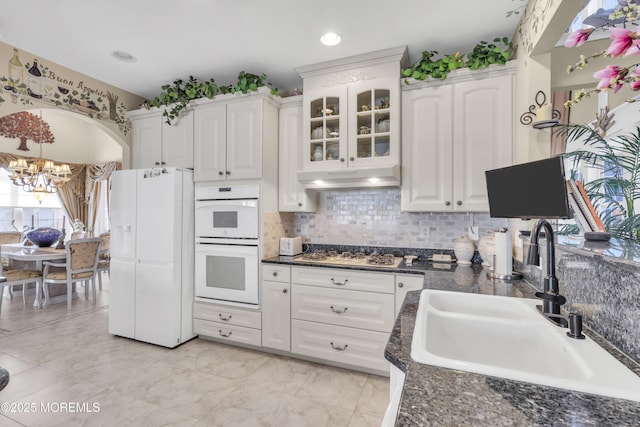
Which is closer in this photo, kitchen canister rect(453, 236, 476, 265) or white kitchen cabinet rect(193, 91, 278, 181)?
kitchen canister rect(453, 236, 476, 265)

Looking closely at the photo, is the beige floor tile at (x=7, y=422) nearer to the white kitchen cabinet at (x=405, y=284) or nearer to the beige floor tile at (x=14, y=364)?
the beige floor tile at (x=14, y=364)

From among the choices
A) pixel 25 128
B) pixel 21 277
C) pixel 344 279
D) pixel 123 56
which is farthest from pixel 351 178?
pixel 25 128

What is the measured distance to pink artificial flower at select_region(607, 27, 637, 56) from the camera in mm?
630

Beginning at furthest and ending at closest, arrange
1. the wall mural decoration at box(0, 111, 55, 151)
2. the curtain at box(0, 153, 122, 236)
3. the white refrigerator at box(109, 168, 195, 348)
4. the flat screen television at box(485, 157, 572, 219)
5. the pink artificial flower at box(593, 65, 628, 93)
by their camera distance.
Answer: the curtain at box(0, 153, 122, 236) → the wall mural decoration at box(0, 111, 55, 151) → the white refrigerator at box(109, 168, 195, 348) → the flat screen television at box(485, 157, 572, 219) → the pink artificial flower at box(593, 65, 628, 93)

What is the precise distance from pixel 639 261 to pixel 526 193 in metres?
0.51

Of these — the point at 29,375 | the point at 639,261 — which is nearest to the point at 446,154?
the point at 639,261

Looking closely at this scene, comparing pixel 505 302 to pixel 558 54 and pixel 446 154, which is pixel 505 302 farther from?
pixel 558 54

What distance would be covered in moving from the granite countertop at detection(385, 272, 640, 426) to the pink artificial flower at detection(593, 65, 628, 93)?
0.66 meters

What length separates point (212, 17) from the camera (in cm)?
214

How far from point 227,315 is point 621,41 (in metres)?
3.02

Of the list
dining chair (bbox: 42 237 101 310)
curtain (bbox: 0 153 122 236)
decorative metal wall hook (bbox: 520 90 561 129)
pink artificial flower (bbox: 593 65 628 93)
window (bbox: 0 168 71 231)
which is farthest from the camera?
curtain (bbox: 0 153 122 236)

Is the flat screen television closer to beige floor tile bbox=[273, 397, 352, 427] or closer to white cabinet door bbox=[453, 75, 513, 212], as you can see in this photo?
white cabinet door bbox=[453, 75, 513, 212]

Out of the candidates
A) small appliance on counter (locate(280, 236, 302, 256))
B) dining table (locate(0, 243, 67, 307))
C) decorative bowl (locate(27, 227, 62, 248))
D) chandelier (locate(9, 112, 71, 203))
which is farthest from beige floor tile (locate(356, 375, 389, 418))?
chandelier (locate(9, 112, 71, 203))

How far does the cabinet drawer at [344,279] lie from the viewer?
2.33 meters
